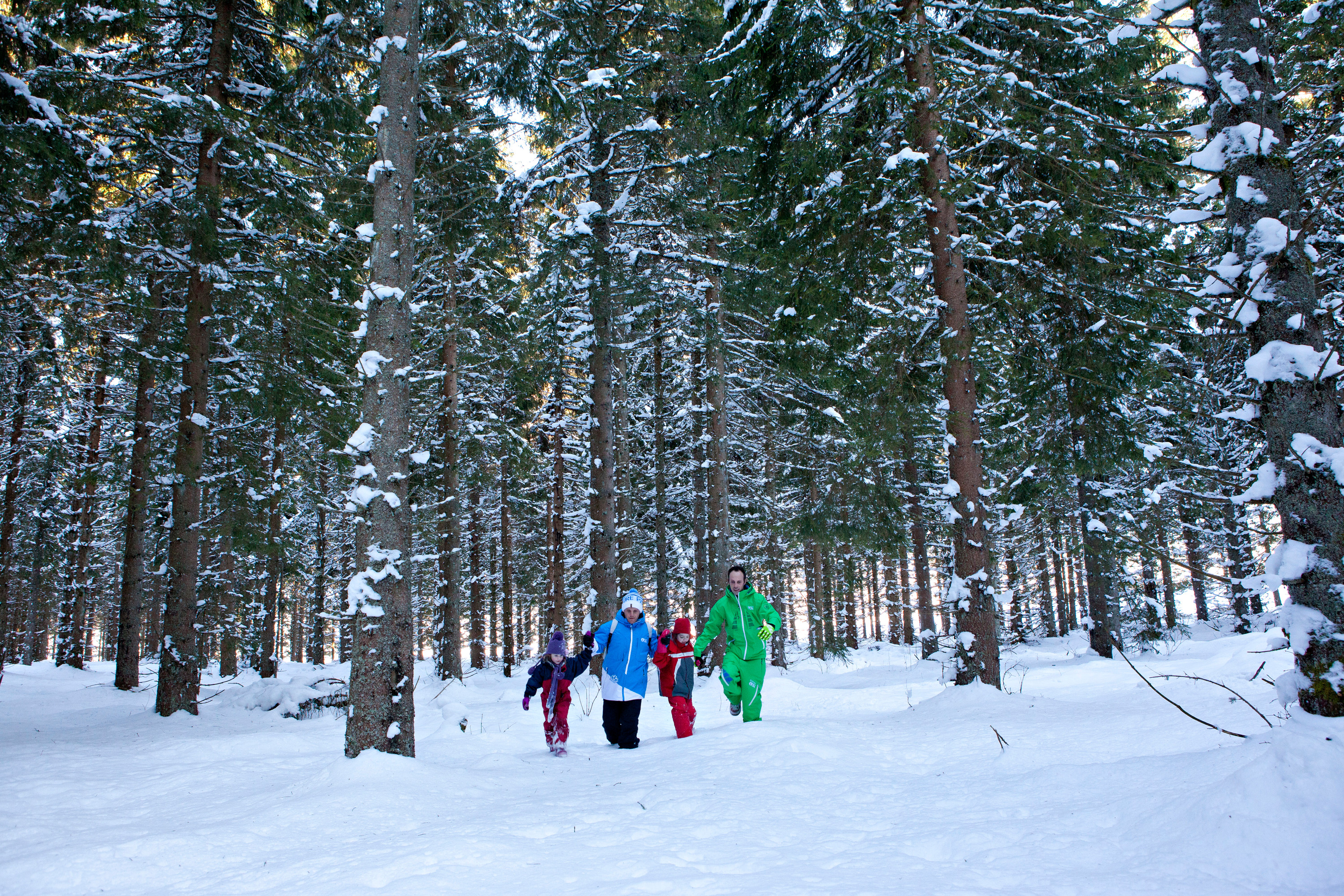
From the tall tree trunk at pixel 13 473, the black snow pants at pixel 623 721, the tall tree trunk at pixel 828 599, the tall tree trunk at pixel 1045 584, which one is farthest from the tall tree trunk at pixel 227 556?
the tall tree trunk at pixel 1045 584

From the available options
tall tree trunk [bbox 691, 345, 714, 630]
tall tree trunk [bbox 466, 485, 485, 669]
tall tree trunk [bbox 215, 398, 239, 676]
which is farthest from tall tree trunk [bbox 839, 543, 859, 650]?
tall tree trunk [bbox 466, 485, 485, 669]

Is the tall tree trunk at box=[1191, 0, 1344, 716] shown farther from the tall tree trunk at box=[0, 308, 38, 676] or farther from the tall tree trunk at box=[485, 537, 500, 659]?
the tall tree trunk at box=[485, 537, 500, 659]

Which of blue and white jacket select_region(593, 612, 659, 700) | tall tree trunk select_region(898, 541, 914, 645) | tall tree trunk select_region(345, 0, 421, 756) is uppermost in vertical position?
tall tree trunk select_region(345, 0, 421, 756)

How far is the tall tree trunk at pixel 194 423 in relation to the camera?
31.4ft

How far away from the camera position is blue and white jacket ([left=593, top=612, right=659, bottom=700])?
7.68 metres

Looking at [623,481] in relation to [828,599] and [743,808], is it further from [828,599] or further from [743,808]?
[743,808]

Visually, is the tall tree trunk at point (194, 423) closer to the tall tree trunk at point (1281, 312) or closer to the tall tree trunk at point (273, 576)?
the tall tree trunk at point (273, 576)

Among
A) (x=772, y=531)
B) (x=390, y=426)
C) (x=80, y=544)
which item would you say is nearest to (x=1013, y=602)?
(x=772, y=531)

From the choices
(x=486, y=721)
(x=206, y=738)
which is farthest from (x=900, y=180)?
(x=206, y=738)

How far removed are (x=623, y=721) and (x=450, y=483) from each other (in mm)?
8239

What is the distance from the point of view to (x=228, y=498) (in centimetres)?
1084

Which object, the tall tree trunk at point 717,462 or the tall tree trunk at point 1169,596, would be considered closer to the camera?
the tall tree trunk at point 717,462

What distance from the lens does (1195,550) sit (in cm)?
2158

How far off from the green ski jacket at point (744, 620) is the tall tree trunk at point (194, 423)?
7.69m
